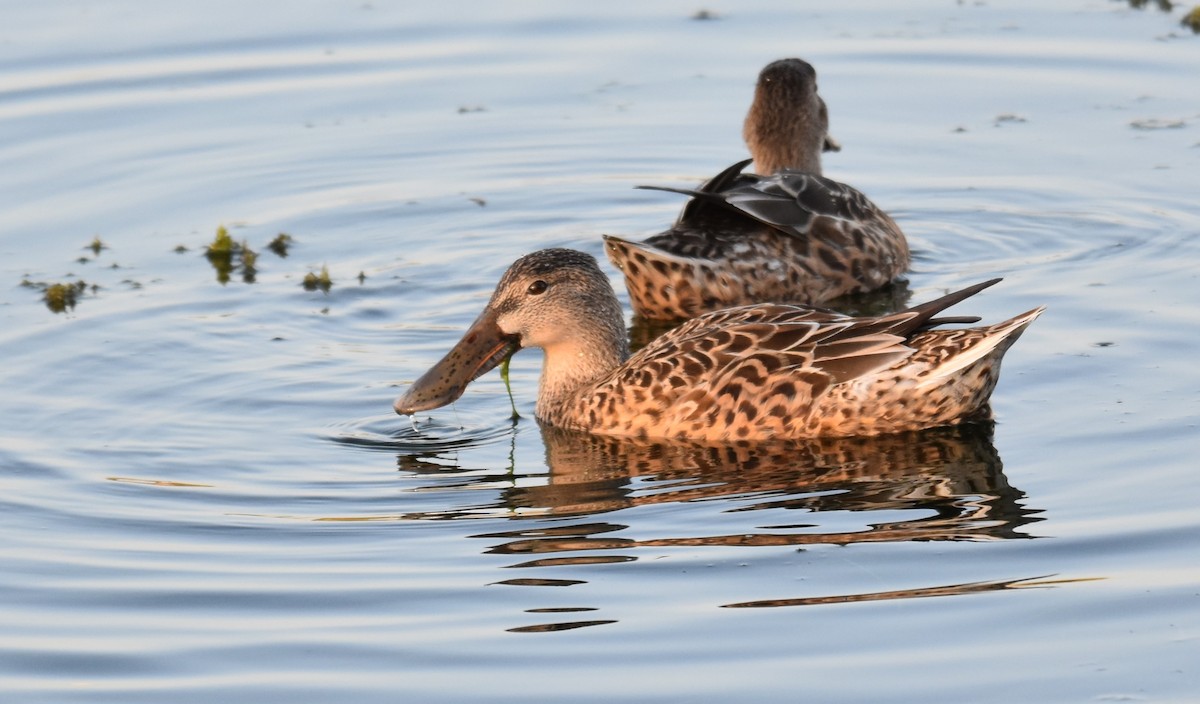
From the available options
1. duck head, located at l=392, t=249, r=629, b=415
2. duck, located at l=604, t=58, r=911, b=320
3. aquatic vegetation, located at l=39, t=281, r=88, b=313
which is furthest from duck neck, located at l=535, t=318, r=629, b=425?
aquatic vegetation, located at l=39, t=281, r=88, b=313

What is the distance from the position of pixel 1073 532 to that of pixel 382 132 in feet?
24.6

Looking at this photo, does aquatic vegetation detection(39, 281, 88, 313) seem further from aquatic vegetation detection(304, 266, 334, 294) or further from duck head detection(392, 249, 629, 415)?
duck head detection(392, 249, 629, 415)

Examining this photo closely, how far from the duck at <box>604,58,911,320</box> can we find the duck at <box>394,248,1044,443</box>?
1437 millimetres

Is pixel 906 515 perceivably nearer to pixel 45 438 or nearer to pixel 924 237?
pixel 45 438

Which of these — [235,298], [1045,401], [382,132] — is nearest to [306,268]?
[235,298]

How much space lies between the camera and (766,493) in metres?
7.46

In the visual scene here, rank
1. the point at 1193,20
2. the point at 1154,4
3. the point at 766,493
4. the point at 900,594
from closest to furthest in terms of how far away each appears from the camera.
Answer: the point at 900,594 < the point at 766,493 < the point at 1193,20 < the point at 1154,4

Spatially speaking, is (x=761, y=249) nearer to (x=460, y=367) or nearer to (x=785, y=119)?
(x=785, y=119)

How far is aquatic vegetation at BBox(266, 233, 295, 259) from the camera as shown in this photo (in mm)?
11344

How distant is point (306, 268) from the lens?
11.0 metres

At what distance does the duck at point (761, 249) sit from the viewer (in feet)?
33.2

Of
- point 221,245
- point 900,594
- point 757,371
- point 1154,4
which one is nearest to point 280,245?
point 221,245

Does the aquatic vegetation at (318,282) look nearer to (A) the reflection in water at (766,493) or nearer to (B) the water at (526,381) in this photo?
(B) the water at (526,381)

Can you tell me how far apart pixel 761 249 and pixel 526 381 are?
1662 mm
